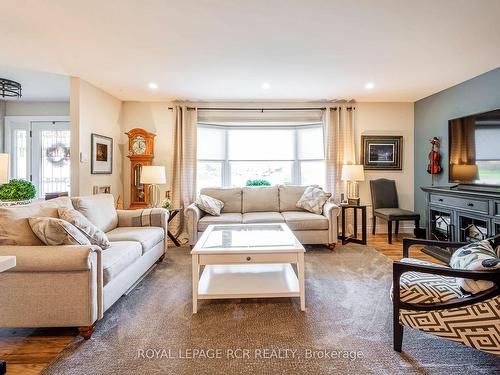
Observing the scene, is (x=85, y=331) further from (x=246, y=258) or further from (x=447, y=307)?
(x=447, y=307)

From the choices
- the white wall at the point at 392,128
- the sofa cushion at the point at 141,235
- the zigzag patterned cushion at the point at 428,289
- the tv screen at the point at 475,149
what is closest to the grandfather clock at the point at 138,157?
the sofa cushion at the point at 141,235

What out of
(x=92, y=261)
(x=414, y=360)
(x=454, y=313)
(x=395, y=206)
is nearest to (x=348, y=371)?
(x=414, y=360)

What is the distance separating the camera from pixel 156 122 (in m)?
4.89

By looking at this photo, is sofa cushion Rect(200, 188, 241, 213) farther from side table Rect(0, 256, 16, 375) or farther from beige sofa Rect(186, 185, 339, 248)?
side table Rect(0, 256, 16, 375)

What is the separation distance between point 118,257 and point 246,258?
104cm

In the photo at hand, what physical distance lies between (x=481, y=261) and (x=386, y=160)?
12.2ft

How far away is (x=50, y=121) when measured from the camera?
515cm

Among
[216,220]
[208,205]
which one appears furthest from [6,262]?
[208,205]

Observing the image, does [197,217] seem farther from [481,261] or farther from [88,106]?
[481,261]

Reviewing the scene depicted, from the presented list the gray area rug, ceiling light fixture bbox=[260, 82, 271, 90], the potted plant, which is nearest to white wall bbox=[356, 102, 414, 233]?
ceiling light fixture bbox=[260, 82, 271, 90]

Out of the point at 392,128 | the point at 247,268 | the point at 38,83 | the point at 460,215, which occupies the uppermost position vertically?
the point at 38,83

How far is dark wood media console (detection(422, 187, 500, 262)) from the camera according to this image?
2797mm

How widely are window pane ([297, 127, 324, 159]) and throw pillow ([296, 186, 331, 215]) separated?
91 cm

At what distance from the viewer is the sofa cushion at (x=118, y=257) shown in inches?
80.2
